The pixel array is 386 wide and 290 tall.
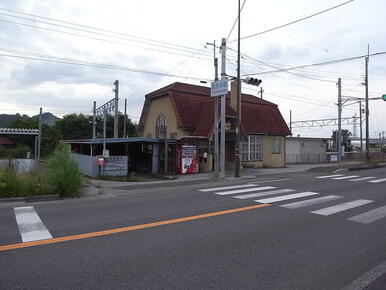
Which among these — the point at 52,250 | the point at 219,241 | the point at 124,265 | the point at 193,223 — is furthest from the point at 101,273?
the point at 193,223

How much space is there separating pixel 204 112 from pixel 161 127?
4.79 meters

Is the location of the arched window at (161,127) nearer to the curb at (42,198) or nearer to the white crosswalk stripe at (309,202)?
the curb at (42,198)

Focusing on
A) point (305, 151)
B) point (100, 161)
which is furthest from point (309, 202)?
point (305, 151)

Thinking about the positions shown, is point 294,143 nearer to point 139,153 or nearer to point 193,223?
point 139,153

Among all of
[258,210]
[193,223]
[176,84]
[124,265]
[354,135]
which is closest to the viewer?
[124,265]

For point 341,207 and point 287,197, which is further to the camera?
point 287,197

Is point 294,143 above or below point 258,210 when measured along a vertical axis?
above

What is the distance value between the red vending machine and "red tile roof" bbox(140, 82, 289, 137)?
1719 millimetres

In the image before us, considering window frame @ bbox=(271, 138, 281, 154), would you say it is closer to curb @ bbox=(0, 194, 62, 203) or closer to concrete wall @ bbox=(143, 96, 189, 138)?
concrete wall @ bbox=(143, 96, 189, 138)

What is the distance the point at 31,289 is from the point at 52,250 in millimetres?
1670

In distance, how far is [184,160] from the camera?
24.4 meters

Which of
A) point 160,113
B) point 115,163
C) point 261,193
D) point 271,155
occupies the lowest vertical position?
point 261,193

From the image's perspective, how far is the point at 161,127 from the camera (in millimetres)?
31078

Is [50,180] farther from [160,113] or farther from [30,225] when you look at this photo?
[160,113]
